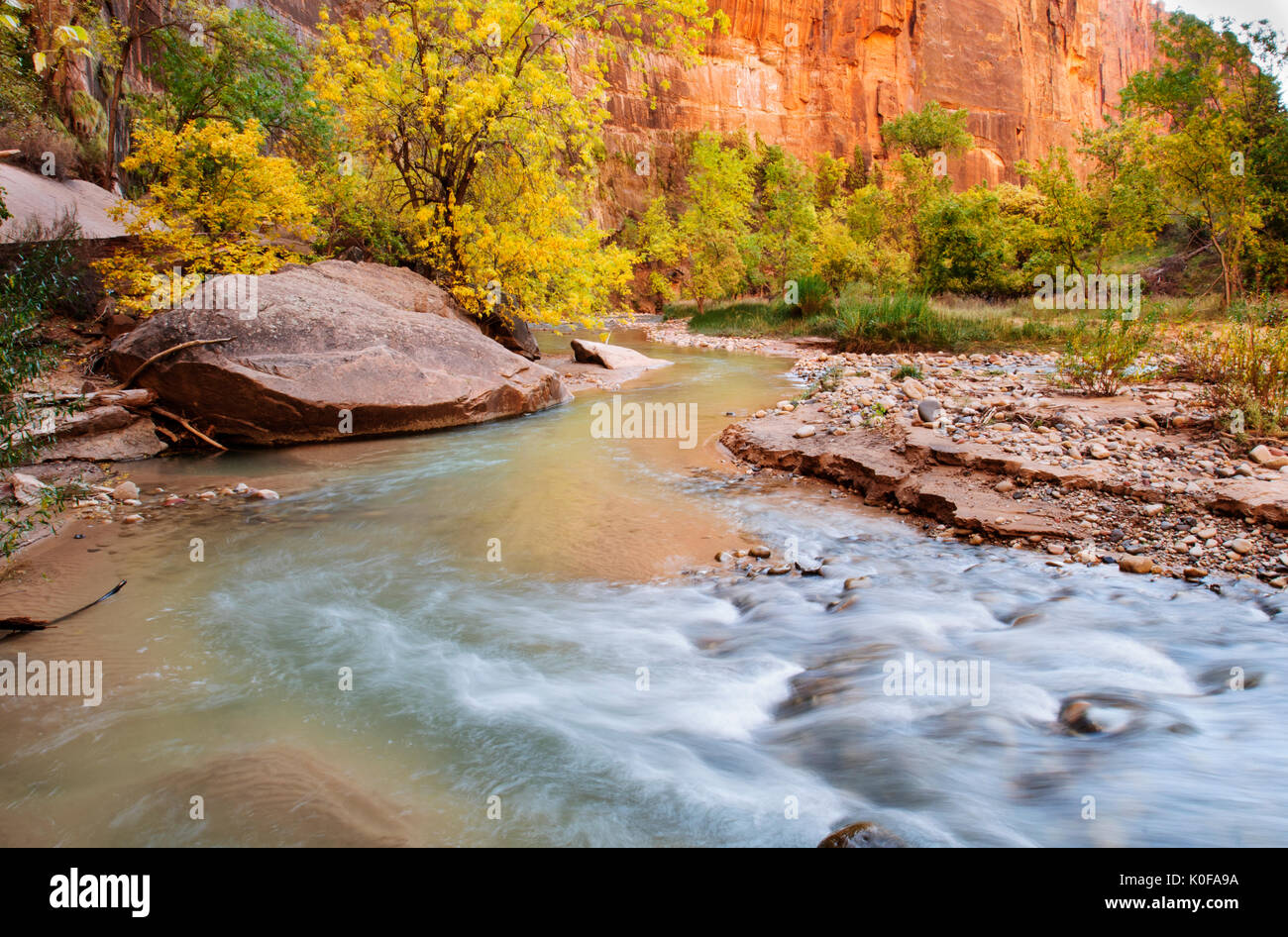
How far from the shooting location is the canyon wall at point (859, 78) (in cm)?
5506

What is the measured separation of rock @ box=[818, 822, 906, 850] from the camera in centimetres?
240

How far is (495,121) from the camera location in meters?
12.1

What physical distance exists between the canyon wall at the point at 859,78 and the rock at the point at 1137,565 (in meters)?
50.4

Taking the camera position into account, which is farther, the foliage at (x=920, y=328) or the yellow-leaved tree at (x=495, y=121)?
the foliage at (x=920, y=328)

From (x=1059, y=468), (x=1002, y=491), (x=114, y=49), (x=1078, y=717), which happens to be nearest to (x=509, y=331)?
(x=114, y=49)

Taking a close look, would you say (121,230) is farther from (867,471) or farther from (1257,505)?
(1257,505)

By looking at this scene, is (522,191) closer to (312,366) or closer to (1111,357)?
(312,366)

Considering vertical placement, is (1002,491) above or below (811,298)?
below

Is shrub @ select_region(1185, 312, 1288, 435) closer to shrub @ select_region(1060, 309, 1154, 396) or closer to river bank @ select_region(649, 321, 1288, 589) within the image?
river bank @ select_region(649, 321, 1288, 589)

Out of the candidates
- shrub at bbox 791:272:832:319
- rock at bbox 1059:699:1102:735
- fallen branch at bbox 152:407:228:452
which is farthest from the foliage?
rock at bbox 1059:699:1102:735

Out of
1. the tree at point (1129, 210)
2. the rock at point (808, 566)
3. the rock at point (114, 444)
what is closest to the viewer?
the rock at point (808, 566)

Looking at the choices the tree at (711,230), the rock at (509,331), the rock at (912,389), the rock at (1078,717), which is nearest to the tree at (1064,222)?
the tree at (711,230)

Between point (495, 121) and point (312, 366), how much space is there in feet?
19.2

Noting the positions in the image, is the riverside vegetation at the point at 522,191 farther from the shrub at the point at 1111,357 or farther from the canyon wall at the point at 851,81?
the canyon wall at the point at 851,81
